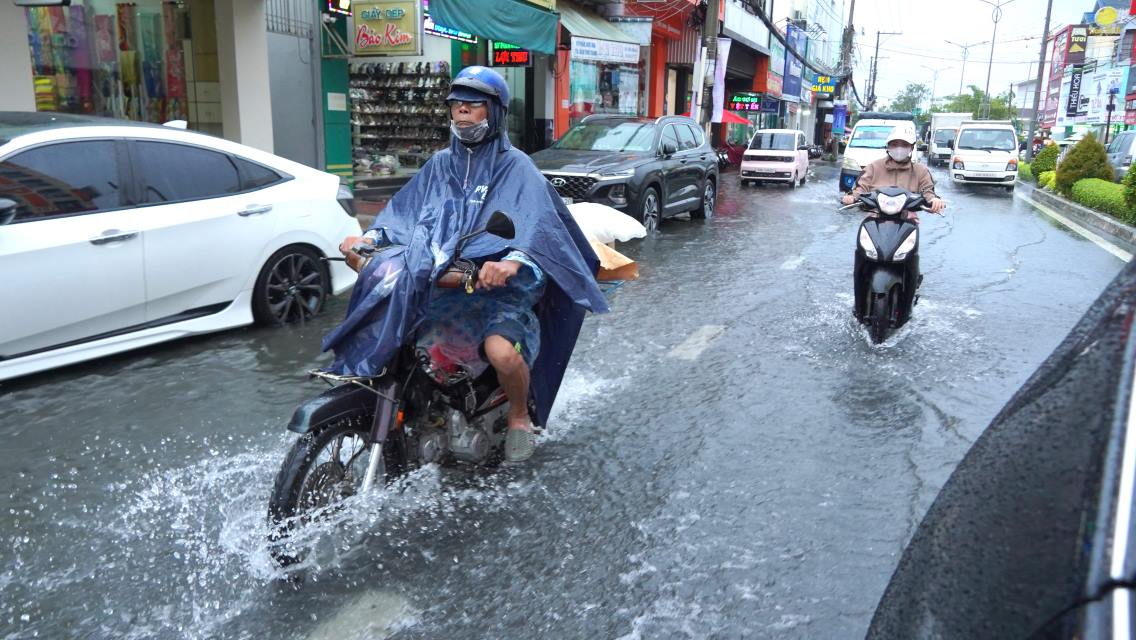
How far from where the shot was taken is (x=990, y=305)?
824cm

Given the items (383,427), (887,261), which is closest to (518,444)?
(383,427)

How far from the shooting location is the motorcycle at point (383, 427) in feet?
10.7

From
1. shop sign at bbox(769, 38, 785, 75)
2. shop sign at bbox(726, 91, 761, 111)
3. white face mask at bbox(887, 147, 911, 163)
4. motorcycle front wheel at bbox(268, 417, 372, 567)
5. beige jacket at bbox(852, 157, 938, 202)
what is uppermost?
shop sign at bbox(769, 38, 785, 75)

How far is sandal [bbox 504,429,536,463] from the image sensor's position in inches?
165

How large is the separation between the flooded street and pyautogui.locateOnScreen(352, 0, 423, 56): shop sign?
7.01 metres

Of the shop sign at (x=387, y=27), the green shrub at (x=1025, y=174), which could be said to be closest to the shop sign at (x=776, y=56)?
the green shrub at (x=1025, y=174)

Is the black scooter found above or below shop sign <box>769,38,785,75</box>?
below

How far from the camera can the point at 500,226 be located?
3.39 meters

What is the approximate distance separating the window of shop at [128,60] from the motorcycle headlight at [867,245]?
8.45 m

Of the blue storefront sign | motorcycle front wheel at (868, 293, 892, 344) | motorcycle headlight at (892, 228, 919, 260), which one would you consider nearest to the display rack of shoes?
motorcycle headlight at (892, 228, 919, 260)

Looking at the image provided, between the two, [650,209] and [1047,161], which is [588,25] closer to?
[650,209]

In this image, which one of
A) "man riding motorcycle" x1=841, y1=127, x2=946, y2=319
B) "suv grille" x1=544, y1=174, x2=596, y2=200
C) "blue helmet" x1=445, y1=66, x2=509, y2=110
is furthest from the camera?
"suv grille" x1=544, y1=174, x2=596, y2=200

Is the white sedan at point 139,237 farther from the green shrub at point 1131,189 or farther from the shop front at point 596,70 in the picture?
the green shrub at point 1131,189

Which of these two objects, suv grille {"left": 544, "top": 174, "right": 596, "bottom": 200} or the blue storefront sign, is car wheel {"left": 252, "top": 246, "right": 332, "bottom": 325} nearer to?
suv grille {"left": 544, "top": 174, "right": 596, "bottom": 200}
